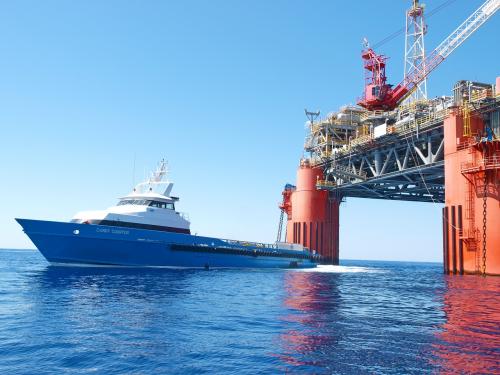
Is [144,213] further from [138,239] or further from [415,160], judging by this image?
[415,160]

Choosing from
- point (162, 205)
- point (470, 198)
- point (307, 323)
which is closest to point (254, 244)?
point (162, 205)

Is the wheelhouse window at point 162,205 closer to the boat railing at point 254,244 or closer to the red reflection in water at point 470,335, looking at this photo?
the boat railing at point 254,244

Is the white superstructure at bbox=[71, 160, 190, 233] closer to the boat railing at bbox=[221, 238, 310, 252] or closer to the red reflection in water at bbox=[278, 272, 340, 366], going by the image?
the boat railing at bbox=[221, 238, 310, 252]

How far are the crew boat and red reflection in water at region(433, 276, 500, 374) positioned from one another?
25496 mm

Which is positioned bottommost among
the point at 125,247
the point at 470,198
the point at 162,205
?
the point at 125,247

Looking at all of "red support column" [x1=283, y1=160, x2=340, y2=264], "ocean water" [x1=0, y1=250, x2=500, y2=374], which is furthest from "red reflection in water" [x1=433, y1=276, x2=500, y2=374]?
"red support column" [x1=283, y1=160, x2=340, y2=264]

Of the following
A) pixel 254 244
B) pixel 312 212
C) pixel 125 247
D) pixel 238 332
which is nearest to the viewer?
pixel 238 332

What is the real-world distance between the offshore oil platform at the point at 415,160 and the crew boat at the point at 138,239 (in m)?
18.0

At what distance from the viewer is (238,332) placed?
14.1m

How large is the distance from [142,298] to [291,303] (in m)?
7.30

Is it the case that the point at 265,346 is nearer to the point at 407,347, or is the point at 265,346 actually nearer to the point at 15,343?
the point at 407,347

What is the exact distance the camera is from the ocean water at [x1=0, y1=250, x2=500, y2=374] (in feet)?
34.6

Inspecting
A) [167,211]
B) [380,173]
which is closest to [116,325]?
[167,211]

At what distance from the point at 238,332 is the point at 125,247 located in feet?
90.1
